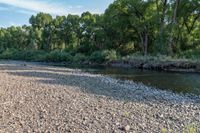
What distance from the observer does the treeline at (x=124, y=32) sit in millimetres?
66188

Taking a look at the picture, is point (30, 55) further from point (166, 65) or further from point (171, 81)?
point (171, 81)

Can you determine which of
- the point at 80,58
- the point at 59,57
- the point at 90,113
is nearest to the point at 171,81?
the point at 90,113

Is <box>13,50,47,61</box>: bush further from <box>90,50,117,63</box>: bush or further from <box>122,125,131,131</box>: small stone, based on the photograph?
<box>122,125,131,131</box>: small stone

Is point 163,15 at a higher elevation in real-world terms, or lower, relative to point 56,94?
higher

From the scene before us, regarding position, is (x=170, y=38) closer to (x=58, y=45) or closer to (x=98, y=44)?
(x=98, y=44)

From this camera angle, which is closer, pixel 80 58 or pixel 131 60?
pixel 131 60

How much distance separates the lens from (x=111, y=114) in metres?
13.9

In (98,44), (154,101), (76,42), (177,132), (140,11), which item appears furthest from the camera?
(76,42)

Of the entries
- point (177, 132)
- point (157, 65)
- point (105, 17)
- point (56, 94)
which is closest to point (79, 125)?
point (177, 132)

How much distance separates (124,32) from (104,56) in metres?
13.2

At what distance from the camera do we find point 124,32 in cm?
8031

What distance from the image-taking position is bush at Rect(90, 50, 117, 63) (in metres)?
67.5

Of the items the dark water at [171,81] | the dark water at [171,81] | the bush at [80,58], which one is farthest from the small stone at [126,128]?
the bush at [80,58]

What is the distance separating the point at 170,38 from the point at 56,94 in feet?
146
